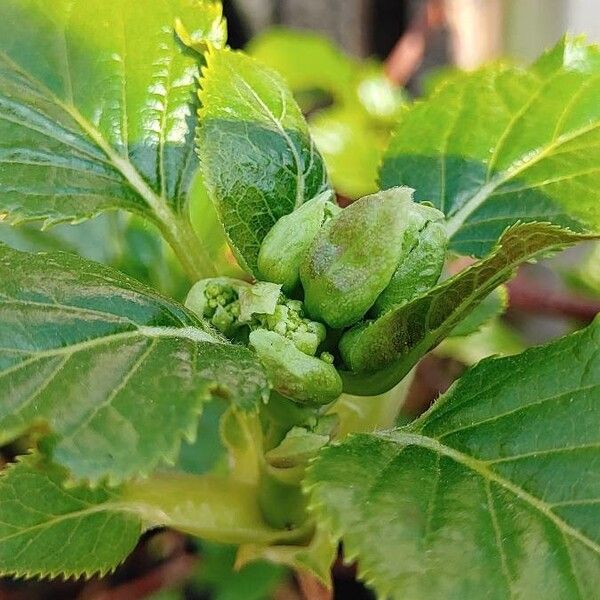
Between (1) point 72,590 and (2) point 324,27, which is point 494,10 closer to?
(2) point 324,27

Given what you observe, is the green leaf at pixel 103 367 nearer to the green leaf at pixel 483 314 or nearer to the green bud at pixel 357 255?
the green bud at pixel 357 255

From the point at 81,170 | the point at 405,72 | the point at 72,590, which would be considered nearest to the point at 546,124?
the point at 81,170

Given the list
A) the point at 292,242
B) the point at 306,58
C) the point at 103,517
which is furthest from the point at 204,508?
the point at 306,58

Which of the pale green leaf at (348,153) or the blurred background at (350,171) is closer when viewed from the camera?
the blurred background at (350,171)

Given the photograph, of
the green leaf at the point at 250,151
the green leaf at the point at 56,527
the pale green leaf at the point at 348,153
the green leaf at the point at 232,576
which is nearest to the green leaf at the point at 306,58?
the pale green leaf at the point at 348,153

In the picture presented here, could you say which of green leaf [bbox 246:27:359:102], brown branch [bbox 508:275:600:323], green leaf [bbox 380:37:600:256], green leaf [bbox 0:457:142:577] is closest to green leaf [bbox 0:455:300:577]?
green leaf [bbox 0:457:142:577]

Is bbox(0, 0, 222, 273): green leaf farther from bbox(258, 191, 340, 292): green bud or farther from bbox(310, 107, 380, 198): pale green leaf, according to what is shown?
bbox(310, 107, 380, 198): pale green leaf

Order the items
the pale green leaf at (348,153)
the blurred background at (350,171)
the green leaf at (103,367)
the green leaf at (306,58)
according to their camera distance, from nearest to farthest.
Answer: the green leaf at (103,367) → the blurred background at (350,171) → the pale green leaf at (348,153) → the green leaf at (306,58)
